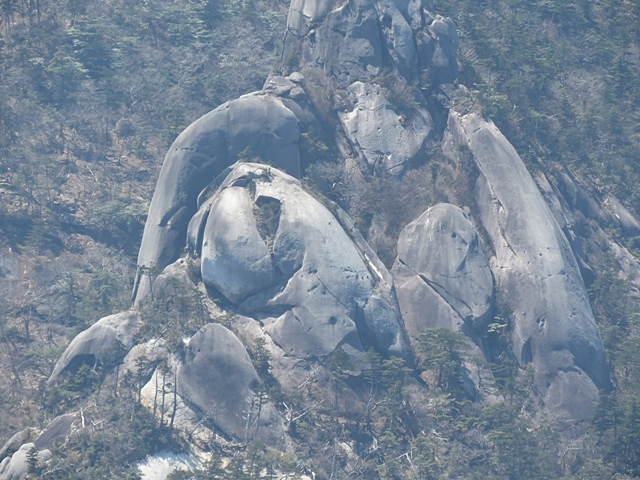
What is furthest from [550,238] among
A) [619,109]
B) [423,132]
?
[619,109]

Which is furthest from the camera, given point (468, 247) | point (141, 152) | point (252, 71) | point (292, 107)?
point (252, 71)

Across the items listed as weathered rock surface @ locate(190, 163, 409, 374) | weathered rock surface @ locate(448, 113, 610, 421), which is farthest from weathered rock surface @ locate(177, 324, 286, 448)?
weathered rock surface @ locate(448, 113, 610, 421)

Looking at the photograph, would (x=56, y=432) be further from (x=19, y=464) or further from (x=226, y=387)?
(x=226, y=387)

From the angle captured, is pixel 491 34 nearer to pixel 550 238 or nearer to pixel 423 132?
pixel 423 132

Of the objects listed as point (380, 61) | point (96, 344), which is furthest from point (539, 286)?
point (96, 344)

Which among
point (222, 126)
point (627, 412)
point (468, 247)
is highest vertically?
point (222, 126)
